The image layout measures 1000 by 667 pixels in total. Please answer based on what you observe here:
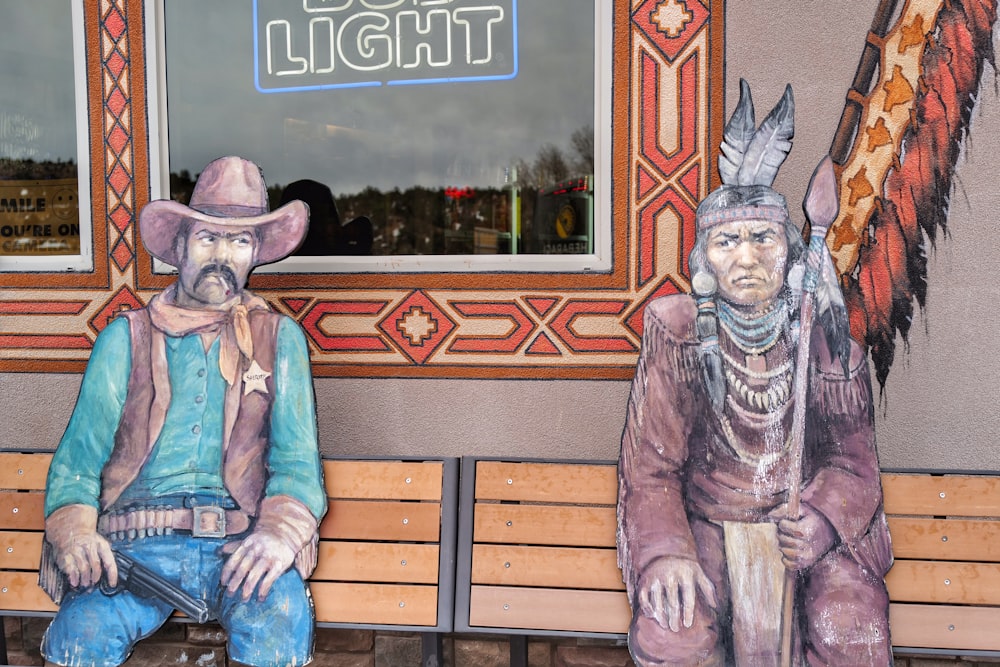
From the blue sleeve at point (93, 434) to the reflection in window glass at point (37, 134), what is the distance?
935 millimetres

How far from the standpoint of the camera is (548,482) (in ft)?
9.29

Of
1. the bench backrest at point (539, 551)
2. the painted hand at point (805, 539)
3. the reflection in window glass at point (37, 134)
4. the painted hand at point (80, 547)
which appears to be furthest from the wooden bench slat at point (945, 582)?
the reflection in window glass at point (37, 134)

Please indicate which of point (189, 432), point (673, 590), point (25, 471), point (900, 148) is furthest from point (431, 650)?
point (900, 148)

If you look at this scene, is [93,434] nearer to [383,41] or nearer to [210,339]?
[210,339]

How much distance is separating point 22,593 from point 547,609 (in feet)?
6.36

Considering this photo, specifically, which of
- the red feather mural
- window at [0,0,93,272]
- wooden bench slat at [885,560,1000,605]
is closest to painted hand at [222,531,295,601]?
window at [0,0,93,272]

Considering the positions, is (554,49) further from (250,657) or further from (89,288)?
(250,657)

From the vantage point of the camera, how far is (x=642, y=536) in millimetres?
2678

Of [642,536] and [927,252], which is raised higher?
[927,252]

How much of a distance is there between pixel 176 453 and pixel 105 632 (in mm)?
659

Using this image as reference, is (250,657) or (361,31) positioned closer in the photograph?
(250,657)

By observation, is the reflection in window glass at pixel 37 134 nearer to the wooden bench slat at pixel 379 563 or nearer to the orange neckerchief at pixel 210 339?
the orange neckerchief at pixel 210 339

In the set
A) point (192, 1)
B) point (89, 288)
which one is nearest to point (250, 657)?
point (89, 288)

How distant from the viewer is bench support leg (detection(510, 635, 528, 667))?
2889mm
